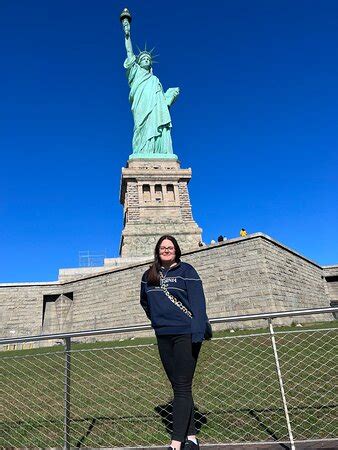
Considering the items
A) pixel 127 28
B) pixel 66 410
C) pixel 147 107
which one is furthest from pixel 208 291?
pixel 127 28

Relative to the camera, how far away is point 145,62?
3388 cm

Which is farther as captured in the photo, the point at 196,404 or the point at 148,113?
the point at 148,113

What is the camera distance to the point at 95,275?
20.5 m

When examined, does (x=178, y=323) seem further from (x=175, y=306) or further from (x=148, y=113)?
(x=148, y=113)

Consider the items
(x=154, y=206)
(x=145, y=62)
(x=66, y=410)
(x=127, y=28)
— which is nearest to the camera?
(x=66, y=410)

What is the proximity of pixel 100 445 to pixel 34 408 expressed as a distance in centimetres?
184

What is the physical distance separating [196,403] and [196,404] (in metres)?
0.05

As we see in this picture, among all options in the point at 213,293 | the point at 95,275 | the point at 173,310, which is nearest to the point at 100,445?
the point at 173,310

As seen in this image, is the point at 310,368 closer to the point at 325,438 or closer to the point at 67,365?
the point at 325,438

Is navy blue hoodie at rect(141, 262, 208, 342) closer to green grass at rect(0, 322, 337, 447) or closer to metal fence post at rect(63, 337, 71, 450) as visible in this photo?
green grass at rect(0, 322, 337, 447)

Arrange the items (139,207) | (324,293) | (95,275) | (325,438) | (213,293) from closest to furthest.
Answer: (325,438) → (213,293) → (95,275) → (324,293) → (139,207)

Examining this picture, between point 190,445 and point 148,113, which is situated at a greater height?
point 148,113

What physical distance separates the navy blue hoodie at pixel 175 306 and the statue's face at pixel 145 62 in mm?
34195

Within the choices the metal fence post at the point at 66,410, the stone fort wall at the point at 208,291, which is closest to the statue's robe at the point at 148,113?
the stone fort wall at the point at 208,291
